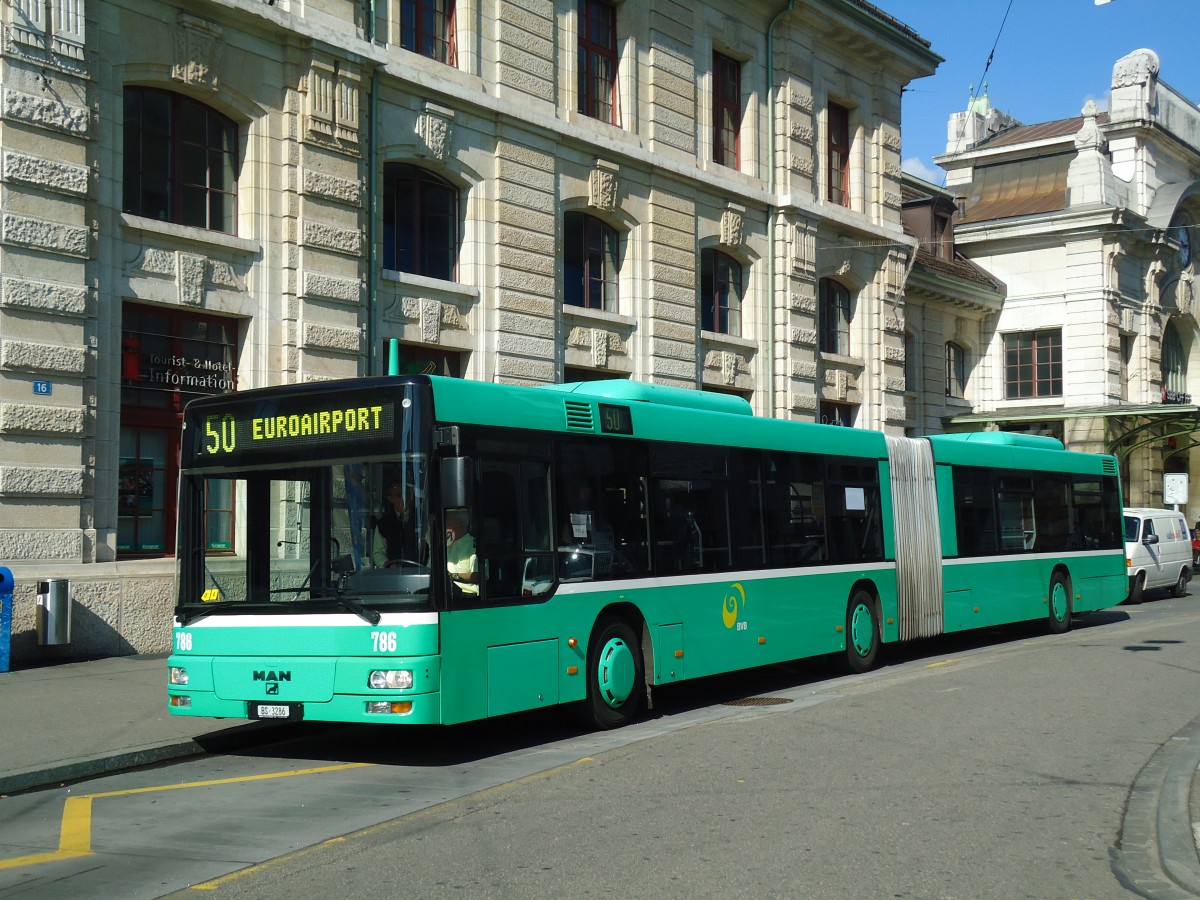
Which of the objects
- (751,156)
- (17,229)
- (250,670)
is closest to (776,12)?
(751,156)

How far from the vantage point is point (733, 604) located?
13.1 meters

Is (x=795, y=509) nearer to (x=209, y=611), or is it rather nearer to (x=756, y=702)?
(x=756, y=702)

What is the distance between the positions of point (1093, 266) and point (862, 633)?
30.0 m

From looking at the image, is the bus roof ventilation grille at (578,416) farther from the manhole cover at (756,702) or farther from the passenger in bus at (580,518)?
the manhole cover at (756,702)

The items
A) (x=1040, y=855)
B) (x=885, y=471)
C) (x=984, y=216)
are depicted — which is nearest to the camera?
(x=1040, y=855)

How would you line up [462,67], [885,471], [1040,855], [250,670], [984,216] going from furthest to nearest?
[984,216], [462,67], [885,471], [250,670], [1040,855]

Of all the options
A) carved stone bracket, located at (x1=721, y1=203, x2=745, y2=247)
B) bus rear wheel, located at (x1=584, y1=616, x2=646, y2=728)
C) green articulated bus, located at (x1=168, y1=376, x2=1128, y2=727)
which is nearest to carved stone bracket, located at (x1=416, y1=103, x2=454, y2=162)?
carved stone bracket, located at (x1=721, y1=203, x2=745, y2=247)

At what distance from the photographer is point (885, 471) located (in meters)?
16.6

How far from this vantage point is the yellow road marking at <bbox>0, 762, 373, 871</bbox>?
274 inches

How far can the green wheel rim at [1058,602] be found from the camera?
814 inches

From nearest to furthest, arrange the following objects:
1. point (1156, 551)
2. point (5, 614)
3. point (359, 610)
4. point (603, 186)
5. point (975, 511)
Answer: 1. point (359, 610)
2. point (5, 614)
3. point (975, 511)
4. point (603, 186)
5. point (1156, 551)

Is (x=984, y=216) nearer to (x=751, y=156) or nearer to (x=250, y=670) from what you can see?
(x=751, y=156)

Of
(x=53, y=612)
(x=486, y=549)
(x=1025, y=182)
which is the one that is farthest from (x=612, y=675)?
(x=1025, y=182)

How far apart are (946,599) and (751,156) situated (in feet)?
41.1
